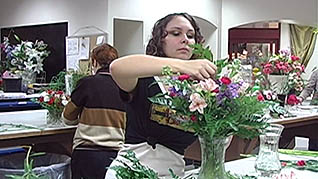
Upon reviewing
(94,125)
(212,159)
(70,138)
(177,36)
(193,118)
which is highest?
(177,36)

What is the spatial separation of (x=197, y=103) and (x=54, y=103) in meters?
2.03

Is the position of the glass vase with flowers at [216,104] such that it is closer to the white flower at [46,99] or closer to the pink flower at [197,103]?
the pink flower at [197,103]

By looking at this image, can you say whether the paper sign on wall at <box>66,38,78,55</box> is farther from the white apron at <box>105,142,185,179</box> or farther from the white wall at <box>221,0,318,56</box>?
the white apron at <box>105,142,185,179</box>

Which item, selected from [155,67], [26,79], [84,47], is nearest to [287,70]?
[155,67]

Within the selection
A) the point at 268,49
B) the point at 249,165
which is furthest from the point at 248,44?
the point at 249,165

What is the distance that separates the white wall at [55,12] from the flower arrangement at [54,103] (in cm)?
375

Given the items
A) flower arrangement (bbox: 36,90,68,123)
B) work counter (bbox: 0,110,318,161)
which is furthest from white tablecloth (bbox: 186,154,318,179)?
flower arrangement (bbox: 36,90,68,123)

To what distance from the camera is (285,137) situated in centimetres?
396

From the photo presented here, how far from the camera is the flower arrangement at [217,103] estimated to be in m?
1.08

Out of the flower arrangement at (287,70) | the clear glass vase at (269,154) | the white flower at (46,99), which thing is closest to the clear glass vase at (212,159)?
the clear glass vase at (269,154)

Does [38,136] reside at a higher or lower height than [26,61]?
lower

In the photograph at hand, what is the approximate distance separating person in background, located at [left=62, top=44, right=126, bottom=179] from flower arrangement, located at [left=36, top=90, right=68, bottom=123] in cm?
13

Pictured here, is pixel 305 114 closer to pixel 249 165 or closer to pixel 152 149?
pixel 249 165

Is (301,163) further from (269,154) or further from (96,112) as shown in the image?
(96,112)
